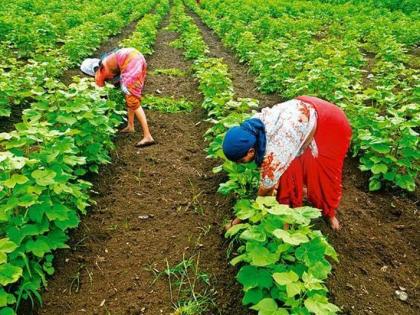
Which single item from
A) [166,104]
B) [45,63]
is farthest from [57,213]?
[166,104]

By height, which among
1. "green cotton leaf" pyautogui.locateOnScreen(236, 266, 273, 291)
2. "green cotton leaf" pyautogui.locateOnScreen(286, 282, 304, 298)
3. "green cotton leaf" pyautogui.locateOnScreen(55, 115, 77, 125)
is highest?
"green cotton leaf" pyautogui.locateOnScreen(55, 115, 77, 125)

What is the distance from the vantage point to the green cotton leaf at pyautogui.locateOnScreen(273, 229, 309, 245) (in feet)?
7.96

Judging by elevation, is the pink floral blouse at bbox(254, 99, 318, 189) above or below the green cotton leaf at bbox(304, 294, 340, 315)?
above

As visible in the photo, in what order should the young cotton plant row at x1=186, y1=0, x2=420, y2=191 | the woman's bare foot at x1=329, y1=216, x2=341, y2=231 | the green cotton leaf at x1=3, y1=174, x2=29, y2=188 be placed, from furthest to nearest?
the young cotton plant row at x1=186, y1=0, x2=420, y2=191
the woman's bare foot at x1=329, y1=216, x2=341, y2=231
the green cotton leaf at x1=3, y1=174, x2=29, y2=188

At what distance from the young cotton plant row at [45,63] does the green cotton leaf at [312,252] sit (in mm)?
3194

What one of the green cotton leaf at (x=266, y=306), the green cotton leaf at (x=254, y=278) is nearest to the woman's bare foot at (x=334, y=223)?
the green cotton leaf at (x=254, y=278)

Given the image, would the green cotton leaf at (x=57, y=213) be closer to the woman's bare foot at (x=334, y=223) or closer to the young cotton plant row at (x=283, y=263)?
the young cotton plant row at (x=283, y=263)

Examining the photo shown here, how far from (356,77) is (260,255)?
5.64 meters

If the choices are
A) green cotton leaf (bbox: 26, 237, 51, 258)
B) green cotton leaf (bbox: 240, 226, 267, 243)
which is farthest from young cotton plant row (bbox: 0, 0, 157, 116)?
green cotton leaf (bbox: 240, 226, 267, 243)

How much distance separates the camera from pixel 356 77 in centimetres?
733

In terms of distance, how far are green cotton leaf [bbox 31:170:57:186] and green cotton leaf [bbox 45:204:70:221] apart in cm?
22

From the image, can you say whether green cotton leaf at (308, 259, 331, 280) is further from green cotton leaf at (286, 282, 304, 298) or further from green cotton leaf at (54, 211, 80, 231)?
green cotton leaf at (54, 211, 80, 231)

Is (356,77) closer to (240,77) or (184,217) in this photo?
(240,77)

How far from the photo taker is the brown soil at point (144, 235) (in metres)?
3.24
